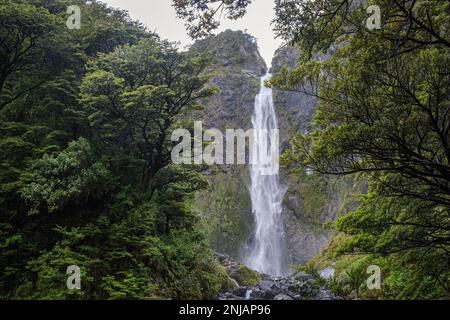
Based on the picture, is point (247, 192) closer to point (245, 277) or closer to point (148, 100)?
point (245, 277)

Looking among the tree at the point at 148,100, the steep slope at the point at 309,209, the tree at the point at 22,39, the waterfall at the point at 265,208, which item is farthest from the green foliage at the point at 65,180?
the steep slope at the point at 309,209

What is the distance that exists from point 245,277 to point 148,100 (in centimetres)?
1454

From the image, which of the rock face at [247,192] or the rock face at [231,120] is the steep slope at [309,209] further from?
the rock face at [231,120]

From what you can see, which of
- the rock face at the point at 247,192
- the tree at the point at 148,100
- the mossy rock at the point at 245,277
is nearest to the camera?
the tree at the point at 148,100

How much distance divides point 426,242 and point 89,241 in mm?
8008

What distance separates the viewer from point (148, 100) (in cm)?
1059

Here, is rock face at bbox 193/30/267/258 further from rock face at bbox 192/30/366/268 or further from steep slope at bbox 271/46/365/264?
steep slope at bbox 271/46/365/264

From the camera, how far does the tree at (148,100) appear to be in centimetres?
1079

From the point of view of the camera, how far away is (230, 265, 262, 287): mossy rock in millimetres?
20625

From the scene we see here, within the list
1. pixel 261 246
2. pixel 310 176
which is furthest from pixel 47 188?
pixel 310 176

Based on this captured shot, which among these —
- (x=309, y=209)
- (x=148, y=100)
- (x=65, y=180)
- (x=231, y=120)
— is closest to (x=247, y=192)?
(x=309, y=209)

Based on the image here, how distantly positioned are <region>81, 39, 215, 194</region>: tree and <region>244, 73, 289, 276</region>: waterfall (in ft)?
68.6

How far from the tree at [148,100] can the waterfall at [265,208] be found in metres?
20.9

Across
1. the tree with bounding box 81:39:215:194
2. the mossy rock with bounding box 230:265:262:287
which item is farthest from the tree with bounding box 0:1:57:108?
the mossy rock with bounding box 230:265:262:287
